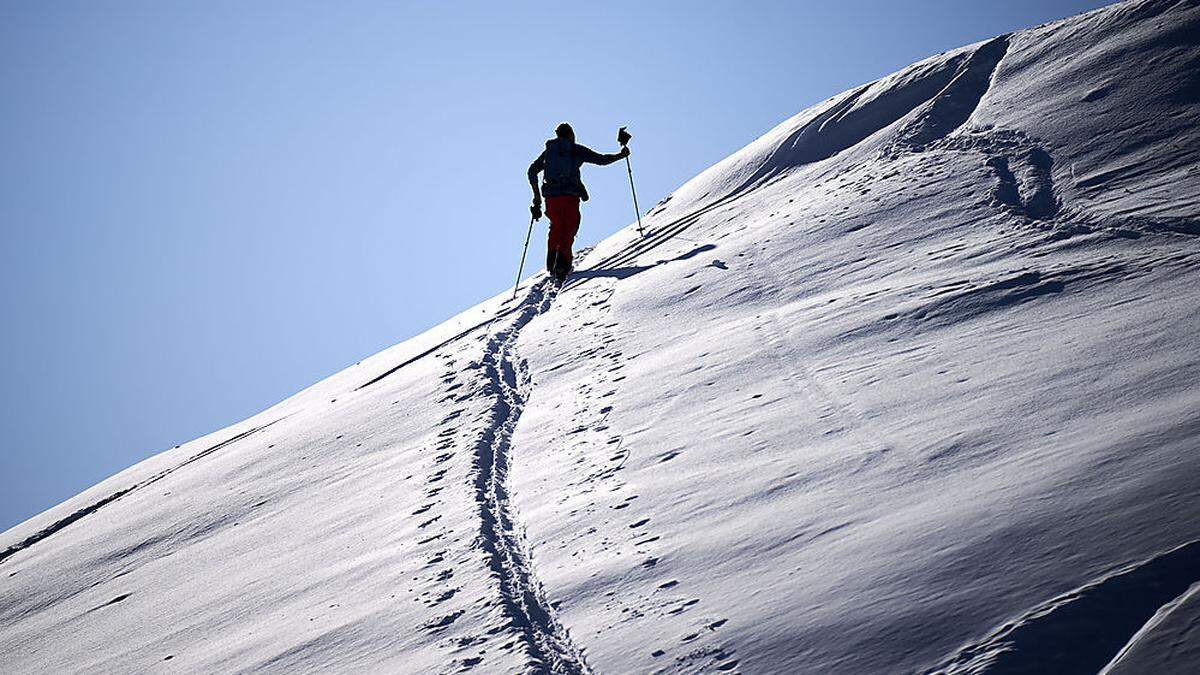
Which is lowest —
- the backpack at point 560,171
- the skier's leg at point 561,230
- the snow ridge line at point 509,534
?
the snow ridge line at point 509,534

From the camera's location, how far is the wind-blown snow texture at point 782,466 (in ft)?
10.8

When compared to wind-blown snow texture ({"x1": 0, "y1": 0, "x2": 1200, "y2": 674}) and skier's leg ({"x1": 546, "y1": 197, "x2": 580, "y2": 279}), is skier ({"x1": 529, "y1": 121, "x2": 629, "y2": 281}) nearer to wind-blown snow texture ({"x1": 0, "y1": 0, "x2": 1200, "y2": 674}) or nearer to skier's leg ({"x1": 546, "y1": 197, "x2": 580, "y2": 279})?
skier's leg ({"x1": 546, "y1": 197, "x2": 580, "y2": 279})

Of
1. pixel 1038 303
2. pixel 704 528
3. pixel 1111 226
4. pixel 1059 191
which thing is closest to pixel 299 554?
pixel 704 528

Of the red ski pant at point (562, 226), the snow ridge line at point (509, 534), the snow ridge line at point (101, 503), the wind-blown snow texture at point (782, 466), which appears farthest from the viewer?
the red ski pant at point (562, 226)

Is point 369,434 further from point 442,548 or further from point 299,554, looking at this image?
point 442,548

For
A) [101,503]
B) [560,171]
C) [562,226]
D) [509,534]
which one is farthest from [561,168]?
[509,534]

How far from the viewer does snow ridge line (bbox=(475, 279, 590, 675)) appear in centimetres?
374

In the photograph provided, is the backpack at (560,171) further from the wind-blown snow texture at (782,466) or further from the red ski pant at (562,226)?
the wind-blown snow texture at (782,466)

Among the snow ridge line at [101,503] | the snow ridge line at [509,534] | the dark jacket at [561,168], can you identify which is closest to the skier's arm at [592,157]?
the dark jacket at [561,168]

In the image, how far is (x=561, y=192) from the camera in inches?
416

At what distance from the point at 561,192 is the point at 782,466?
649 centimetres

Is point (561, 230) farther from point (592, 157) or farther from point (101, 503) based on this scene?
point (101, 503)

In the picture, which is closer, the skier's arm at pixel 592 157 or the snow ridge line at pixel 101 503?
the snow ridge line at pixel 101 503

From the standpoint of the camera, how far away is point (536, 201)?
35.9ft
